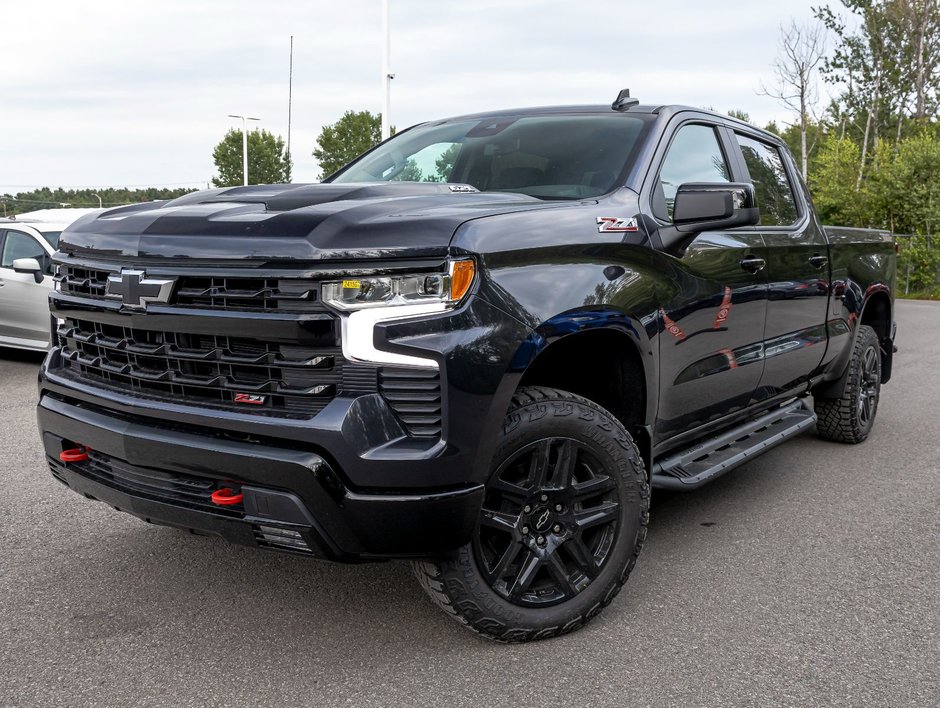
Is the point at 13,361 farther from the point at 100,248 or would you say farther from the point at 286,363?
the point at 286,363

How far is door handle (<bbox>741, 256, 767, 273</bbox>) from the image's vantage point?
428cm

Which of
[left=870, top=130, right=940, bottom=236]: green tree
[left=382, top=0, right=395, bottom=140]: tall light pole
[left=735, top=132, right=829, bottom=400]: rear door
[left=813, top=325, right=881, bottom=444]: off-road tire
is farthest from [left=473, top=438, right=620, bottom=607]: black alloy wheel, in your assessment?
[left=870, top=130, right=940, bottom=236]: green tree

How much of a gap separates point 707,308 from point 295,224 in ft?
6.27

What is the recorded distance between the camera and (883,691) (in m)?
2.86

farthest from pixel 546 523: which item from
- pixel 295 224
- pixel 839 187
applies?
pixel 839 187

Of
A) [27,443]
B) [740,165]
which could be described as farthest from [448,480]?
[27,443]

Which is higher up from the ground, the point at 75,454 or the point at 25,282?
the point at 75,454

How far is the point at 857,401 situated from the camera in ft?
19.8

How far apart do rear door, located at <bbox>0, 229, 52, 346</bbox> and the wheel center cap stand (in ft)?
25.6

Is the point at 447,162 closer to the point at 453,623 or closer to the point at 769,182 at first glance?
the point at 769,182

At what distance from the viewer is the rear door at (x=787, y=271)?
465 cm

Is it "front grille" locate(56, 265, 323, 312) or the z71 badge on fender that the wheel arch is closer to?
the z71 badge on fender

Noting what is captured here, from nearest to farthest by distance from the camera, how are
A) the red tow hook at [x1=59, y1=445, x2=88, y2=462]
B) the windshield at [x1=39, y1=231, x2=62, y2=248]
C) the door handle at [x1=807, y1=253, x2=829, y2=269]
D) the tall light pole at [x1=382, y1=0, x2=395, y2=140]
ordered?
the red tow hook at [x1=59, y1=445, x2=88, y2=462] → the door handle at [x1=807, y1=253, x2=829, y2=269] → the windshield at [x1=39, y1=231, x2=62, y2=248] → the tall light pole at [x1=382, y1=0, x2=395, y2=140]

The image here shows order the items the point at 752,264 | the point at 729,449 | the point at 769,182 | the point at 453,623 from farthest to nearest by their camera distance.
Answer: the point at 769,182
the point at 729,449
the point at 752,264
the point at 453,623
